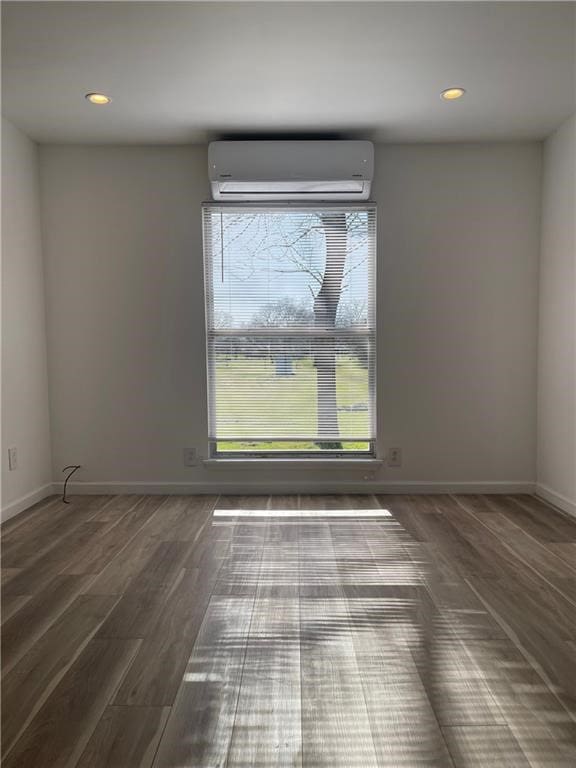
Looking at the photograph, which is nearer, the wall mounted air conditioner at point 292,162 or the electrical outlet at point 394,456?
the wall mounted air conditioner at point 292,162

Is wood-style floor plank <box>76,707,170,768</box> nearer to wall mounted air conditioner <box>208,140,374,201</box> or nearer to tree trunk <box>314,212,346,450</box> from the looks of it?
tree trunk <box>314,212,346,450</box>

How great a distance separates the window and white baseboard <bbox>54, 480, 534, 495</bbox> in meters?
0.24

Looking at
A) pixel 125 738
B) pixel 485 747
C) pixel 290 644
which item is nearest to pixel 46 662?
pixel 125 738

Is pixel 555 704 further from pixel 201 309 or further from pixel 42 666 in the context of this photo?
pixel 201 309

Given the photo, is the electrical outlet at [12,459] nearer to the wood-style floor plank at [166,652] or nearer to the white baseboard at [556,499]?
the wood-style floor plank at [166,652]

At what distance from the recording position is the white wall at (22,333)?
134 inches

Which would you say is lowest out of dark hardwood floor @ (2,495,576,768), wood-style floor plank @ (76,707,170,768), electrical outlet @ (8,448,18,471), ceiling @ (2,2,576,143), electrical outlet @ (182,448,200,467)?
dark hardwood floor @ (2,495,576,768)

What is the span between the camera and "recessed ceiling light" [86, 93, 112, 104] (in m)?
3.02

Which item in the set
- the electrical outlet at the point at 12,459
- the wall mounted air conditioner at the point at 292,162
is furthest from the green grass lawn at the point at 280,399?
the electrical outlet at the point at 12,459

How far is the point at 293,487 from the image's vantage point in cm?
393

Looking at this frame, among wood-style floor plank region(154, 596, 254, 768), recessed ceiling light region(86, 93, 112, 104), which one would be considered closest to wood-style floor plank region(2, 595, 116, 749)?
wood-style floor plank region(154, 596, 254, 768)

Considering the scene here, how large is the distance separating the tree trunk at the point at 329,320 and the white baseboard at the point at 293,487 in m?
0.33

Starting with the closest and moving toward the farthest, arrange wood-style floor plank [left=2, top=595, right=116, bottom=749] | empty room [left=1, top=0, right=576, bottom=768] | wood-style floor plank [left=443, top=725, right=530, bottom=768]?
wood-style floor plank [left=443, top=725, right=530, bottom=768], wood-style floor plank [left=2, top=595, right=116, bottom=749], empty room [left=1, top=0, right=576, bottom=768]

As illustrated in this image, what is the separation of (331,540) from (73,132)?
3.25 metres
